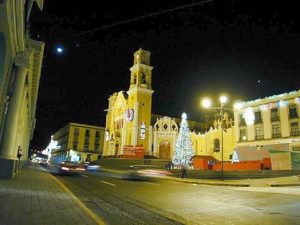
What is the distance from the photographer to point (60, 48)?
1541cm

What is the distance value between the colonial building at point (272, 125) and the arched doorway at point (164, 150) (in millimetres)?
19202

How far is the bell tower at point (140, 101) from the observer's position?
62656 mm

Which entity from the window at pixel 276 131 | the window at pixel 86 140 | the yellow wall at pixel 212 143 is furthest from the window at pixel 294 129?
the window at pixel 86 140

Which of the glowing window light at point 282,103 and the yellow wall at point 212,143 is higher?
the glowing window light at point 282,103

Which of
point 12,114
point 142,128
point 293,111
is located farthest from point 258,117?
point 12,114

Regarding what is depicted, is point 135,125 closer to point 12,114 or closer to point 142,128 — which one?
point 142,128

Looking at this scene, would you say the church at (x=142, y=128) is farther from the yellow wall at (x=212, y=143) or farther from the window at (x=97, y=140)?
the window at (x=97, y=140)

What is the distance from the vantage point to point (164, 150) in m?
63.1

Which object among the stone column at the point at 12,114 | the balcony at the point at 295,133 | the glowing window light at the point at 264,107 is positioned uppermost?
the glowing window light at the point at 264,107

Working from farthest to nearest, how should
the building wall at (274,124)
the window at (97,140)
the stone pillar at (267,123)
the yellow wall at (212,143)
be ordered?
the window at (97,140)
the yellow wall at (212,143)
the stone pillar at (267,123)
the building wall at (274,124)

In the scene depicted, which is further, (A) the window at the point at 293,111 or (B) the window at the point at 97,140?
(B) the window at the point at 97,140

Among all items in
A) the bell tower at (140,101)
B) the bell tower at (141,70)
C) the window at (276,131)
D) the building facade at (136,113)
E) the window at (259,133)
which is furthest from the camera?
the bell tower at (141,70)

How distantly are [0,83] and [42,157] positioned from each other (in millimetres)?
86732

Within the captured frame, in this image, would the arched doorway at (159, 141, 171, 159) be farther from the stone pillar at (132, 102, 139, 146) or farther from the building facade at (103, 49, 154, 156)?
the stone pillar at (132, 102, 139, 146)
